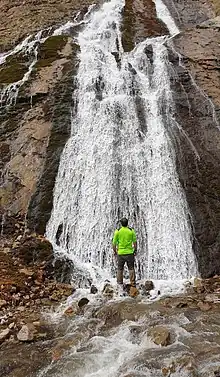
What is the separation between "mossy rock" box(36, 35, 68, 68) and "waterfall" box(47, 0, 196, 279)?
186 cm

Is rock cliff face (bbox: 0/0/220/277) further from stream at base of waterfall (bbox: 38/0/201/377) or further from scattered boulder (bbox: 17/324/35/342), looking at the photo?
scattered boulder (bbox: 17/324/35/342)

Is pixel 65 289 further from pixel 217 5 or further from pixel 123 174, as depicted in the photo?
pixel 217 5

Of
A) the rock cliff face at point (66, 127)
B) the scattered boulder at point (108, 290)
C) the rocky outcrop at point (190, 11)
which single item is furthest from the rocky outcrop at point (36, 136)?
the rocky outcrop at point (190, 11)

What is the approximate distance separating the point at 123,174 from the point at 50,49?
402 inches

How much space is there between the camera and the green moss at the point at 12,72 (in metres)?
20.8

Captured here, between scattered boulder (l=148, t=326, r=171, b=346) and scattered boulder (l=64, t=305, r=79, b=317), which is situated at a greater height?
scattered boulder (l=64, t=305, r=79, b=317)

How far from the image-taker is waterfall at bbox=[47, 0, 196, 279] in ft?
47.1

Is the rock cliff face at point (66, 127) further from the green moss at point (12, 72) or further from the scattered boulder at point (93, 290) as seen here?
the scattered boulder at point (93, 290)

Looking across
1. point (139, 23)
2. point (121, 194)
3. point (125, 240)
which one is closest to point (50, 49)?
point (139, 23)

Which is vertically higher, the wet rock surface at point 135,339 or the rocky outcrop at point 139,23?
the rocky outcrop at point 139,23

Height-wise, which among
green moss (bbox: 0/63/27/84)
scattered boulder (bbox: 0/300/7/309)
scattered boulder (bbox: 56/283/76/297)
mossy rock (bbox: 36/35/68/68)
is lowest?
scattered boulder (bbox: 56/283/76/297)

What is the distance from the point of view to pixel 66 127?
1781 cm

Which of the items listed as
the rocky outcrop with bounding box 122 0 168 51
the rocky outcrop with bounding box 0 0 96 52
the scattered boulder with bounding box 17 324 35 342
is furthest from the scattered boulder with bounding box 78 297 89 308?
the rocky outcrop with bounding box 0 0 96 52

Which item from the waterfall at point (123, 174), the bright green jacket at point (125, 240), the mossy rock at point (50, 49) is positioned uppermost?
the mossy rock at point (50, 49)
